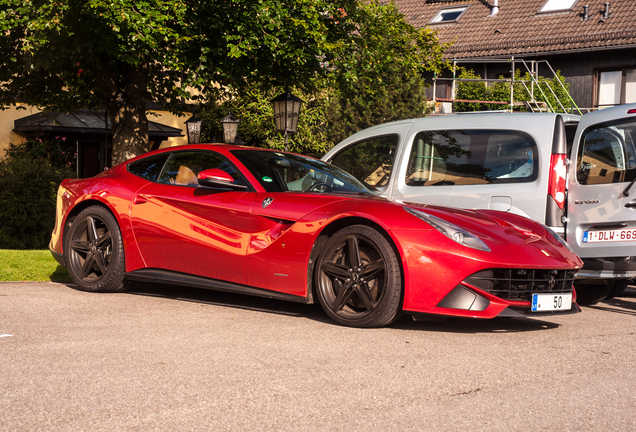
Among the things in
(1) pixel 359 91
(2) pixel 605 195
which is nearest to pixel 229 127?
(1) pixel 359 91

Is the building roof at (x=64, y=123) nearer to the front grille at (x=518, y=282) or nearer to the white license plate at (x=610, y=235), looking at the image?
the white license plate at (x=610, y=235)

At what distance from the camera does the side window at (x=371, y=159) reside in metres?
7.73

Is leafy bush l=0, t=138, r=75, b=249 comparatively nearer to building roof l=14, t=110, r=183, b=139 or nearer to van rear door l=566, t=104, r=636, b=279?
building roof l=14, t=110, r=183, b=139

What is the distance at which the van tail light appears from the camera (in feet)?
21.4

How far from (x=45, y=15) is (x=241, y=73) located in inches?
133

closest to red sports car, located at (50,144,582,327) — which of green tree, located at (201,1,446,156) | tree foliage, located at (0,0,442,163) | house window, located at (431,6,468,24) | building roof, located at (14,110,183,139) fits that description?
tree foliage, located at (0,0,442,163)

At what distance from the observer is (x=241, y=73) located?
12.6 m

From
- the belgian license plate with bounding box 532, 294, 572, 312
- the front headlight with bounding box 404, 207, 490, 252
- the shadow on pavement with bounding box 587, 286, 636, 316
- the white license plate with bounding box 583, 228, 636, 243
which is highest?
the front headlight with bounding box 404, 207, 490, 252

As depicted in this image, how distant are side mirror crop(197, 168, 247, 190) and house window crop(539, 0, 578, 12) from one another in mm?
24564

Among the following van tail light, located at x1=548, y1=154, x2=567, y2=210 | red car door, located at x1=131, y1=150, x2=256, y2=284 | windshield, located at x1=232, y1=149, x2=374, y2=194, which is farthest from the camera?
van tail light, located at x1=548, y1=154, x2=567, y2=210

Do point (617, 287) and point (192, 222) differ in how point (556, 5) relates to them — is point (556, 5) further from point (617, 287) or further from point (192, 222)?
point (192, 222)

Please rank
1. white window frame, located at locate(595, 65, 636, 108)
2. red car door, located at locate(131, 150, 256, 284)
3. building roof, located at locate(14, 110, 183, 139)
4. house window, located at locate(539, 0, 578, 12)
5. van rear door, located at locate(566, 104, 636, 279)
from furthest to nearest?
1. house window, located at locate(539, 0, 578, 12)
2. white window frame, located at locate(595, 65, 636, 108)
3. building roof, located at locate(14, 110, 183, 139)
4. van rear door, located at locate(566, 104, 636, 279)
5. red car door, located at locate(131, 150, 256, 284)

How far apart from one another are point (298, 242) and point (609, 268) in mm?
2955

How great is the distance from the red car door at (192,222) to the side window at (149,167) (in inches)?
3.4
